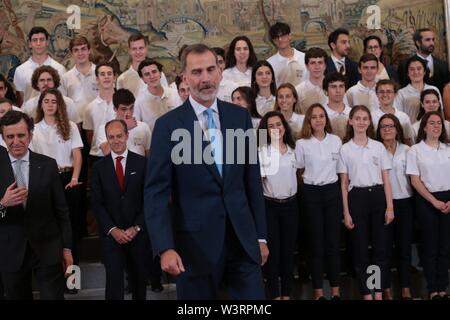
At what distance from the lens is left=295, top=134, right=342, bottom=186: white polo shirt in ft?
24.2

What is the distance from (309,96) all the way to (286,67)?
82 cm

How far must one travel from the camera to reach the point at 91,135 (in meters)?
8.25

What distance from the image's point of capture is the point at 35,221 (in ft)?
20.3

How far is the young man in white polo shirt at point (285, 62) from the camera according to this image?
909 cm

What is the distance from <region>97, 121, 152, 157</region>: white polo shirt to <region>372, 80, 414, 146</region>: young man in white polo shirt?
7.30ft

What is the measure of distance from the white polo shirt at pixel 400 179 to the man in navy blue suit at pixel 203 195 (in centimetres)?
325

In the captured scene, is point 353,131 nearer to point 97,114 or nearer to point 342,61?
point 342,61

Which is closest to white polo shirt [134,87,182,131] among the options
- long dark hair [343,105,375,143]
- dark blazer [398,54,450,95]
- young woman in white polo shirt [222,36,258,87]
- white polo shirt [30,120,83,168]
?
young woman in white polo shirt [222,36,258,87]

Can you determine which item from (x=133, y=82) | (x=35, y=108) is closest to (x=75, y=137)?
(x=35, y=108)

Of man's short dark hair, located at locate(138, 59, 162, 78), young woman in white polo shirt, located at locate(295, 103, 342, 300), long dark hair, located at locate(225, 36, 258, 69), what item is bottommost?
young woman in white polo shirt, located at locate(295, 103, 342, 300)

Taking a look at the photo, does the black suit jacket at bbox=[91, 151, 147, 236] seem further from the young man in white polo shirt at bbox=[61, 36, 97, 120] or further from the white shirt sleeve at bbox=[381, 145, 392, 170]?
the white shirt sleeve at bbox=[381, 145, 392, 170]
